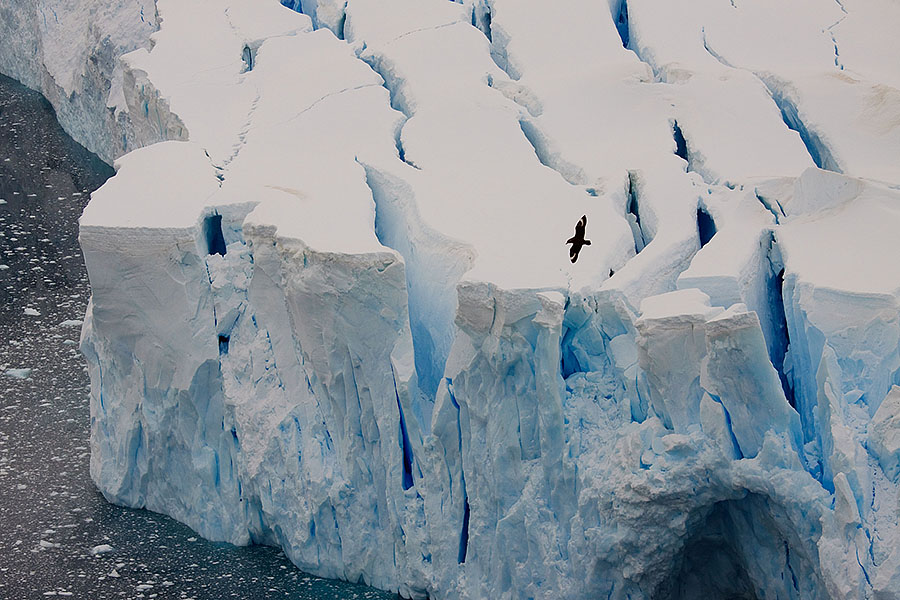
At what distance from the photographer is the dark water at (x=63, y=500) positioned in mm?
4355

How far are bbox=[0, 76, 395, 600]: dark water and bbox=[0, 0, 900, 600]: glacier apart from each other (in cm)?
10

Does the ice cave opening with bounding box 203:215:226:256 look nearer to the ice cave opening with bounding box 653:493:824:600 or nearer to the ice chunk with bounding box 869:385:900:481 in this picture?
the ice cave opening with bounding box 653:493:824:600

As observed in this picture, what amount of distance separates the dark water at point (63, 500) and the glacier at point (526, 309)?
0.32 ft

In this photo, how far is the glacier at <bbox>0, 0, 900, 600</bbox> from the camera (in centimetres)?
356

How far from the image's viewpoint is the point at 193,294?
14.5 ft

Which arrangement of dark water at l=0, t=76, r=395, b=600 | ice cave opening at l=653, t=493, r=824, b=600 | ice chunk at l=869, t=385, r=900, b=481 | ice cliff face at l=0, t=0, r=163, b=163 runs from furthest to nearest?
ice cliff face at l=0, t=0, r=163, b=163 → dark water at l=0, t=76, r=395, b=600 → ice cave opening at l=653, t=493, r=824, b=600 → ice chunk at l=869, t=385, r=900, b=481

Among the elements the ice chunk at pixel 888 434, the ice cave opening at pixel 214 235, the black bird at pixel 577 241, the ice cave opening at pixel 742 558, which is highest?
the black bird at pixel 577 241

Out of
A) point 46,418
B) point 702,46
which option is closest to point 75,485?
point 46,418

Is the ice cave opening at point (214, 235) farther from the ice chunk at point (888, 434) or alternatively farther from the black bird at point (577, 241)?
the ice chunk at point (888, 434)

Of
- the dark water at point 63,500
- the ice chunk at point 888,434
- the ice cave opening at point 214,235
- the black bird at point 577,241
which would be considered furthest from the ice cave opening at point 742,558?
the ice cave opening at point 214,235

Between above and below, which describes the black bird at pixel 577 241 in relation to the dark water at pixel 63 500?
above

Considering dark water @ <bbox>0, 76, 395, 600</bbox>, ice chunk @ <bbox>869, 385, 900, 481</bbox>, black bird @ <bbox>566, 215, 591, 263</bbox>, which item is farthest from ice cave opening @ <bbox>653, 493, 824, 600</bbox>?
dark water @ <bbox>0, 76, 395, 600</bbox>

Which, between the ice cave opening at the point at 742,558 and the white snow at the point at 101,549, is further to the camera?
the white snow at the point at 101,549

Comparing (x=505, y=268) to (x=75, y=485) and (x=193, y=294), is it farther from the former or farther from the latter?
(x=75, y=485)
